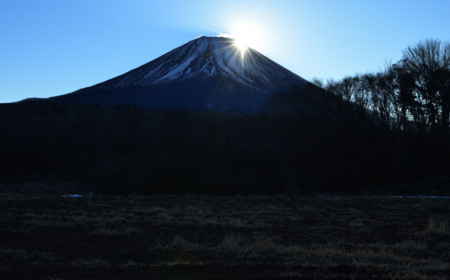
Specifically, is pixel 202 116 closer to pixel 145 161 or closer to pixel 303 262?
pixel 145 161

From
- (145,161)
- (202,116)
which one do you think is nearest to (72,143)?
(202,116)

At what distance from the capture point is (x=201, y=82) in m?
85.3

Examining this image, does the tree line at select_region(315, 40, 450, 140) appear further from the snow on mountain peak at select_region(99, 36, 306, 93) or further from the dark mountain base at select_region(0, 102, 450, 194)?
the snow on mountain peak at select_region(99, 36, 306, 93)

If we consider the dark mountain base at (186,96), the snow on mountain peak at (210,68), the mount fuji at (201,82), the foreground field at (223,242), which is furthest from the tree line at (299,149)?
the snow on mountain peak at (210,68)

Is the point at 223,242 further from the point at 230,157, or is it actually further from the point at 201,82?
the point at 201,82

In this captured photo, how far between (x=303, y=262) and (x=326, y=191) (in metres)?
27.8

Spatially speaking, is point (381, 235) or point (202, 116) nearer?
point (381, 235)

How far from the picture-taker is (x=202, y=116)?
51.9m

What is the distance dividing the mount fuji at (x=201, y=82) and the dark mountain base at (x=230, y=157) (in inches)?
920

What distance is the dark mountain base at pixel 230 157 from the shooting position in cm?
3050

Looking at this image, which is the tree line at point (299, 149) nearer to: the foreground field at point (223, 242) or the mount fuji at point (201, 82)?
the foreground field at point (223, 242)

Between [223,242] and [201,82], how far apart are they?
77448 mm

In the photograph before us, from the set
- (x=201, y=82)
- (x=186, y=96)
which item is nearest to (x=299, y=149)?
(x=186, y=96)

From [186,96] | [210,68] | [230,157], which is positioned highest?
[210,68]
